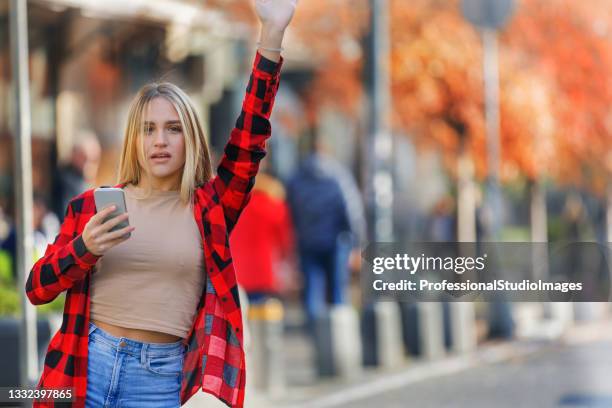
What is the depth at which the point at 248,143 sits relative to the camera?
13.3ft

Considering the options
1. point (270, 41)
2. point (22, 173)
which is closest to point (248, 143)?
point (270, 41)

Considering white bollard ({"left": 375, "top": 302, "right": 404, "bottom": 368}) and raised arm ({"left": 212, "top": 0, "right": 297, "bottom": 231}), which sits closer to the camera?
raised arm ({"left": 212, "top": 0, "right": 297, "bottom": 231})

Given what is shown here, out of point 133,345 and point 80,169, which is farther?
point 80,169

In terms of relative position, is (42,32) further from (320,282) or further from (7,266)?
(7,266)

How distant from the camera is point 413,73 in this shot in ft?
73.0

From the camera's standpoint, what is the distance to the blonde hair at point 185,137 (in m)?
3.99

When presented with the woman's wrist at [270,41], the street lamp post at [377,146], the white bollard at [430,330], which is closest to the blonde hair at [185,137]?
the woman's wrist at [270,41]

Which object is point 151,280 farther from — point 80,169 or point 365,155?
point 365,155

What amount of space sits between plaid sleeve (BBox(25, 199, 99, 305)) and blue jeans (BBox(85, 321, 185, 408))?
0.15 meters

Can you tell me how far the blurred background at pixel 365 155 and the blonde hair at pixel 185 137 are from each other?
4.86 m

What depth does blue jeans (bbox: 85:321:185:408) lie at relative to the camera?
3.87 metres

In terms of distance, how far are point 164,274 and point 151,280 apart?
37 millimetres

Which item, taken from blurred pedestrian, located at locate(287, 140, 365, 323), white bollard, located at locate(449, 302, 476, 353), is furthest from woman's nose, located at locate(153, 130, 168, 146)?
white bollard, located at locate(449, 302, 476, 353)

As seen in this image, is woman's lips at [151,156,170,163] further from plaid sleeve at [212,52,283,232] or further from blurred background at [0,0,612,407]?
blurred background at [0,0,612,407]
